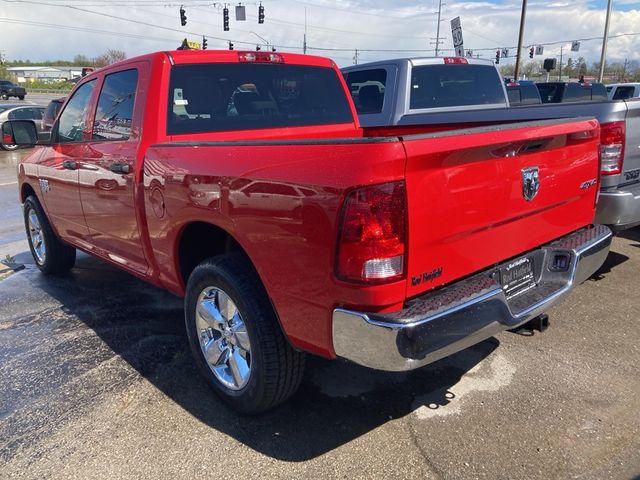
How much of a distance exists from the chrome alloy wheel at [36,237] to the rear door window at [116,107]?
6.58 feet

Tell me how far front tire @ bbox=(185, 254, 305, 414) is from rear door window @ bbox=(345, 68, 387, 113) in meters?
4.04

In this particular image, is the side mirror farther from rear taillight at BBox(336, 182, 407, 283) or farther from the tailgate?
the tailgate

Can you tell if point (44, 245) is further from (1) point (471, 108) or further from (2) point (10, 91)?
(2) point (10, 91)

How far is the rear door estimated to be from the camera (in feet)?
11.8

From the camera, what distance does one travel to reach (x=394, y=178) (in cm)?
213

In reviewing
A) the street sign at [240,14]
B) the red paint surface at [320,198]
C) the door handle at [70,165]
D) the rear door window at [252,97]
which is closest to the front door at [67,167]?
the door handle at [70,165]

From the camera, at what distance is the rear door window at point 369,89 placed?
6.57m

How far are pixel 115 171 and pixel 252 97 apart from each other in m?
1.08

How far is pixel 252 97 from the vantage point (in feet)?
12.9

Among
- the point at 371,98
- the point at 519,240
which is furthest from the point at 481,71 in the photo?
the point at 519,240

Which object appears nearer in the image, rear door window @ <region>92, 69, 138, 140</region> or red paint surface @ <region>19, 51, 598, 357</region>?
red paint surface @ <region>19, 51, 598, 357</region>

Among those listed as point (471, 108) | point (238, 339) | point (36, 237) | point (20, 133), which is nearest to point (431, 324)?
point (238, 339)

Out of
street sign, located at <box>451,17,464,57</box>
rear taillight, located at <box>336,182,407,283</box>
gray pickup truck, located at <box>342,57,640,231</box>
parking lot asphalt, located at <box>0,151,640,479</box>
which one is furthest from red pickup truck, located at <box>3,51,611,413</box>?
street sign, located at <box>451,17,464,57</box>

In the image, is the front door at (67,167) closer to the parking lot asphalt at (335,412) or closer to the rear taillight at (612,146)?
the parking lot asphalt at (335,412)
